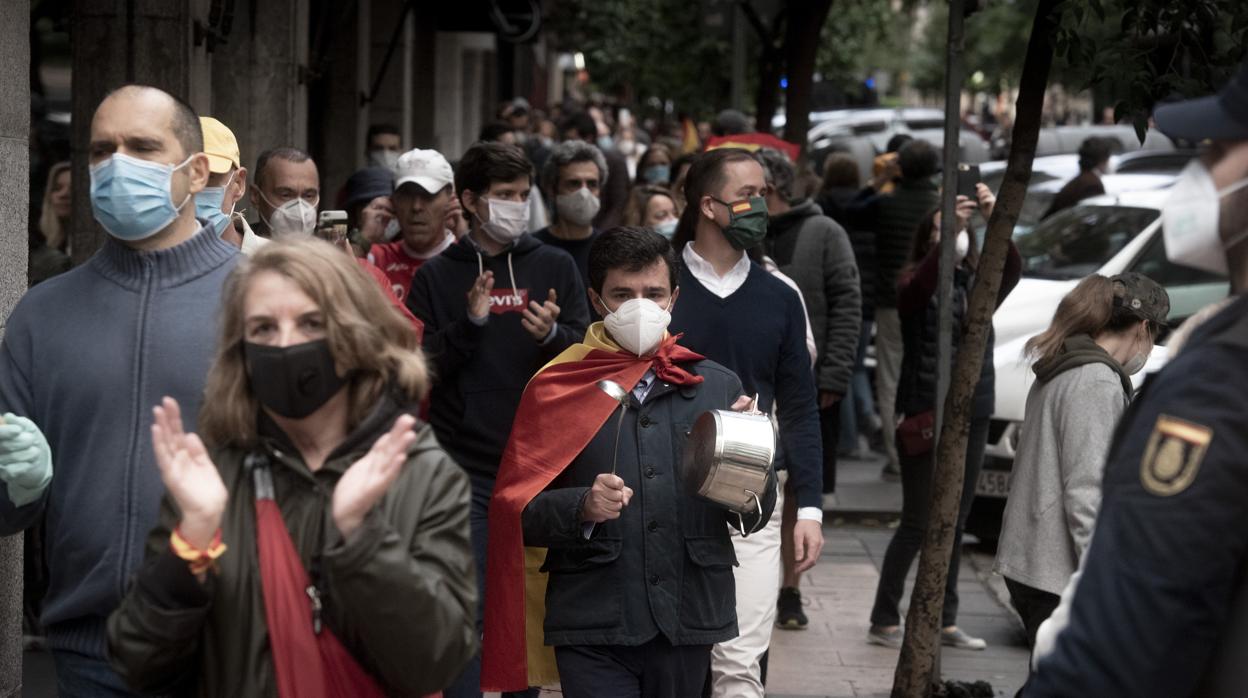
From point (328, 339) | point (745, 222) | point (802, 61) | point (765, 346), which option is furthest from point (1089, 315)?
point (802, 61)

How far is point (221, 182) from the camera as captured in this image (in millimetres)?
4836

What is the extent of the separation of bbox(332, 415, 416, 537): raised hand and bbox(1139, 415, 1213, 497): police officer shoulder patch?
117cm

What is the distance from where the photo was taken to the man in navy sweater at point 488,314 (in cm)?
602

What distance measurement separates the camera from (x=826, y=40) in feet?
88.1

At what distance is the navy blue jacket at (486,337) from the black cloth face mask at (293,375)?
9.00 ft

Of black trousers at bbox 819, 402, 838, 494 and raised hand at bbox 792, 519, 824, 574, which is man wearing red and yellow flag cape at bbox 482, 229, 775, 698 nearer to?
raised hand at bbox 792, 519, 824, 574

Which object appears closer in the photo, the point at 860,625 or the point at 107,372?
the point at 107,372

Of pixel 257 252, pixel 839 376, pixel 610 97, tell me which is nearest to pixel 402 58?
pixel 839 376

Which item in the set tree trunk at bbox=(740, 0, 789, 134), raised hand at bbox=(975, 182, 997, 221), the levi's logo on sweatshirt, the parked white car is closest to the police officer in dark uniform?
the levi's logo on sweatshirt

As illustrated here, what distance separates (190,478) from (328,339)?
0.34 metres

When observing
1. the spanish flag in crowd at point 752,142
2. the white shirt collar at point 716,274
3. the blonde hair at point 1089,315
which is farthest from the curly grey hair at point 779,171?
the blonde hair at point 1089,315

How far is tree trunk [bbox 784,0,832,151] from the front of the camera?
14.6 metres

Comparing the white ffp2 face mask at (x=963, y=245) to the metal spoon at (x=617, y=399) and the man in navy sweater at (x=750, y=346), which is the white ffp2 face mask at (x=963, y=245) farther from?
the metal spoon at (x=617, y=399)

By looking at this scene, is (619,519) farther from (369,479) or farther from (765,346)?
(369,479)
